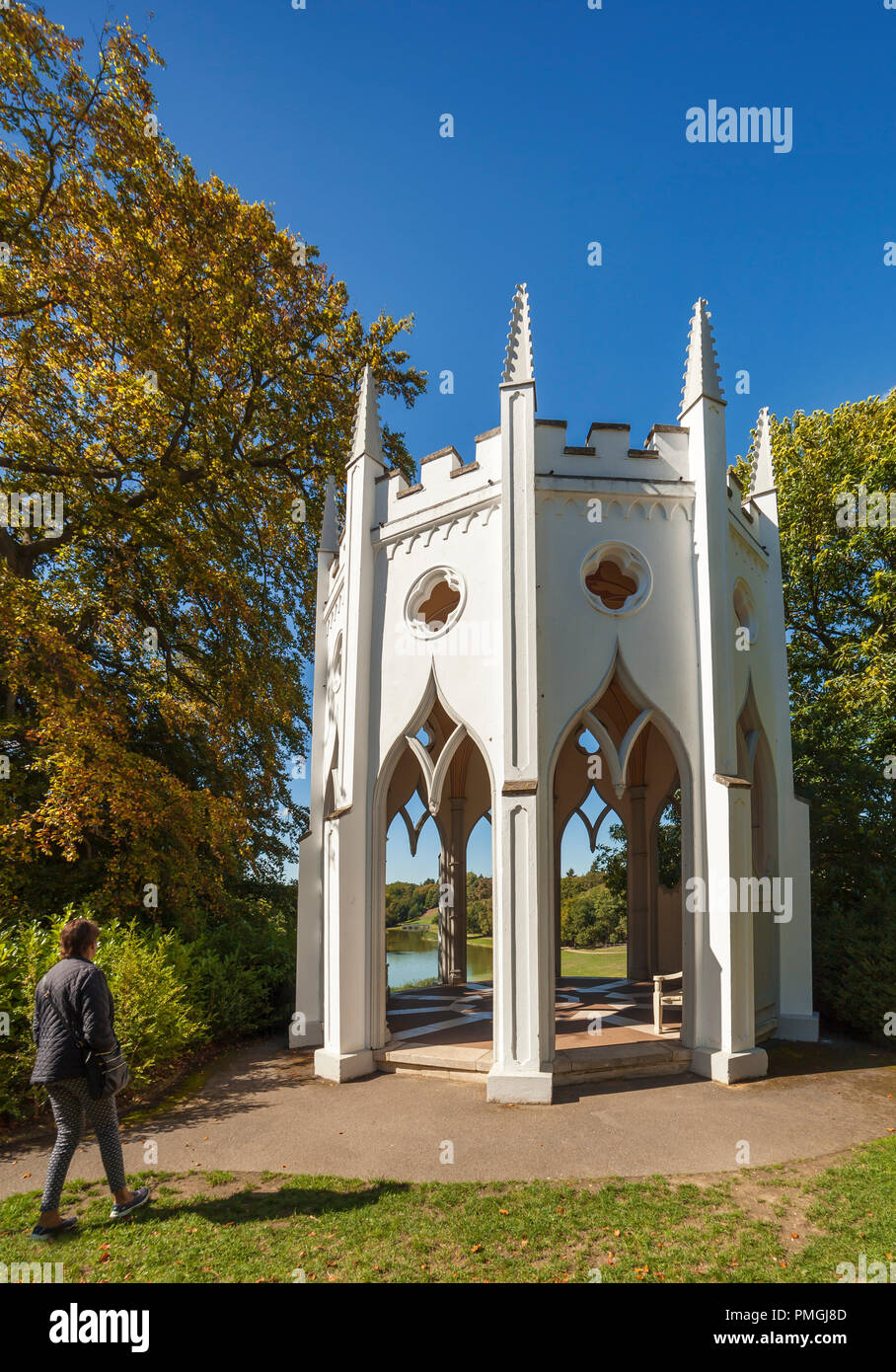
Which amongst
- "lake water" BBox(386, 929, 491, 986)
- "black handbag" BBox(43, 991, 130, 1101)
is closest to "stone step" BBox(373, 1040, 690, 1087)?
"lake water" BBox(386, 929, 491, 986)

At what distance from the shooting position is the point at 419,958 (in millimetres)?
21609

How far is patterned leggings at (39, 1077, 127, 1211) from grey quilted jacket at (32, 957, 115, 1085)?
109mm

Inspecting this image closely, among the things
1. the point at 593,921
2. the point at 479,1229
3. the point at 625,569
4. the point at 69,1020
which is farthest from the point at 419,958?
the point at 69,1020

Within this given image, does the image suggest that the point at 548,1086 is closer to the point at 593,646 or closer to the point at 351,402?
the point at 593,646

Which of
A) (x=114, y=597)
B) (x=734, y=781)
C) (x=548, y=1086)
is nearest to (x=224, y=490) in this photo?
(x=114, y=597)

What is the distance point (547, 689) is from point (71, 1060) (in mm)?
5318

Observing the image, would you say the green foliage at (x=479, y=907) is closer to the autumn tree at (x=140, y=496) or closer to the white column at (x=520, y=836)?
the autumn tree at (x=140, y=496)

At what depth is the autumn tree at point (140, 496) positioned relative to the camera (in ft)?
30.6

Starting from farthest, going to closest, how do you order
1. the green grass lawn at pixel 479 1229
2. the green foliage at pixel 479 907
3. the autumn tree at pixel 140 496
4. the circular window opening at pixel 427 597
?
the green foliage at pixel 479 907 → the autumn tree at pixel 140 496 → the circular window opening at pixel 427 597 → the green grass lawn at pixel 479 1229

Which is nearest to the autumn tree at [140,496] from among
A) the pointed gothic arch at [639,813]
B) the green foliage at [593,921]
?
the pointed gothic arch at [639,813]

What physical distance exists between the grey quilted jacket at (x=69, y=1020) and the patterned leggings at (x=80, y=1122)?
0.36 feet

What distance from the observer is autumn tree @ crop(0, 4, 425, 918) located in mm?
9320

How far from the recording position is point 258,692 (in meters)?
12.1

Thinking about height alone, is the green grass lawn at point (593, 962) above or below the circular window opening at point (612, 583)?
below
